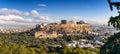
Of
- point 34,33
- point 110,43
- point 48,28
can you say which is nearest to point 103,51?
point 110,43

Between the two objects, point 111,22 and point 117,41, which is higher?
point 111,22

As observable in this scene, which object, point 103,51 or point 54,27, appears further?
point 54,27

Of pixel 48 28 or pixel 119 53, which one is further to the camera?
pixel 48 28

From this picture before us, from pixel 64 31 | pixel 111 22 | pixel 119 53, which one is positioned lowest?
pixel 64 31

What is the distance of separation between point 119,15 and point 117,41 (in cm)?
76

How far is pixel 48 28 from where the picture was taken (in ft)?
630

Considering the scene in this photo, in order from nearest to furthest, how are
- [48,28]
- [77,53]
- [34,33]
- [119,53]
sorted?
[119,53] < [77,53] < [34,33] < [48,28]

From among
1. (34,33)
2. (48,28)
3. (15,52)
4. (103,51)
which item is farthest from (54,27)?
(103,51)

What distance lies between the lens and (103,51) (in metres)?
9.17

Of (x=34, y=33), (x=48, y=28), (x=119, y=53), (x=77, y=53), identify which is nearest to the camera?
(x=119, y=53)

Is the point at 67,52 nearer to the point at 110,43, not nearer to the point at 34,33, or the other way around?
the point at 110,43

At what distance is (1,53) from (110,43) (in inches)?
1698

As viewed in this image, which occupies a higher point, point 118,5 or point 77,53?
point 118,5

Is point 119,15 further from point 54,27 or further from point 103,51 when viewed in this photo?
point 54,27
